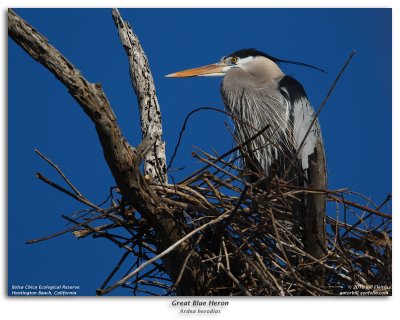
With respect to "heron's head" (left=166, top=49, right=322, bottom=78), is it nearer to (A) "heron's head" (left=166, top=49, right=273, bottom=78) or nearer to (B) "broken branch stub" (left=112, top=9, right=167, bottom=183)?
(A) "heron's head" (left=166, top=49, right=273, bottom=78)

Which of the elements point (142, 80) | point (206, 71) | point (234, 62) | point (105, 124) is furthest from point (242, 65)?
point (105, 124)

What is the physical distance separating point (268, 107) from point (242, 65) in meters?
0.30

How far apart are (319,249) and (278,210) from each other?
153mm

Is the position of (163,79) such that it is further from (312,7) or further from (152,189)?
(152,189)

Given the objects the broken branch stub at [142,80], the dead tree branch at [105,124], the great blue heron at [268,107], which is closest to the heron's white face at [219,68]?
the great blue heron at [268,107]

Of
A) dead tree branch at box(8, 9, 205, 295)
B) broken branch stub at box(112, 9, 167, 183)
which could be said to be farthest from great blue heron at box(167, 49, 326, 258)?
dead tree branch at box(8, 9, 205, 295)

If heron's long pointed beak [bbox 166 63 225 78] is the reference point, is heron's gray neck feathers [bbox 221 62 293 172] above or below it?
below

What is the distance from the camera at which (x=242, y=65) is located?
2.58 m

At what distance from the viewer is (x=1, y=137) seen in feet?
5.41

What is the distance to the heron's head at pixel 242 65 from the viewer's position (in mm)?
2525

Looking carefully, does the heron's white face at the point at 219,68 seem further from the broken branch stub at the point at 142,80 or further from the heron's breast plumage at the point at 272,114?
the broken branch stub at the point at 142,80

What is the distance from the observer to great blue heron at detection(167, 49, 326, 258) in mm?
2139

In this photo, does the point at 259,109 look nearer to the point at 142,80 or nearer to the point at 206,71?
the point at 206,71
